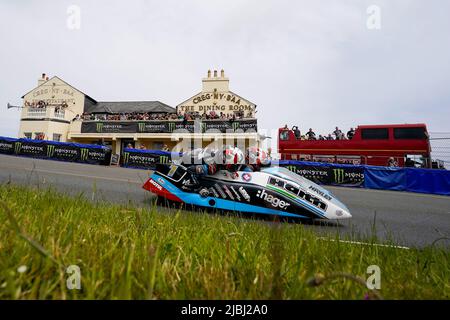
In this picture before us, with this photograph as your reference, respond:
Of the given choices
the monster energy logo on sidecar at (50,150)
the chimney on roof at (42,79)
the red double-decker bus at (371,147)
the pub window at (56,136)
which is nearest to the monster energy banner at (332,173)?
the red double-decker bus at (371,147)

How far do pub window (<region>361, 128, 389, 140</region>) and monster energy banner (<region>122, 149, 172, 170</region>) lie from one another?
13085mm

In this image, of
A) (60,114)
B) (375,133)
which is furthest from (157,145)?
(375,133)

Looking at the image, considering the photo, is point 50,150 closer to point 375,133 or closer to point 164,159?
point 164,159

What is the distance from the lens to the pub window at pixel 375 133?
14234mm

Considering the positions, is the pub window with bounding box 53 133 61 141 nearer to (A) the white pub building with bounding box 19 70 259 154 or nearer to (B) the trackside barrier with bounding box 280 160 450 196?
(A) the white pub building with bounding box 19 70 259 154

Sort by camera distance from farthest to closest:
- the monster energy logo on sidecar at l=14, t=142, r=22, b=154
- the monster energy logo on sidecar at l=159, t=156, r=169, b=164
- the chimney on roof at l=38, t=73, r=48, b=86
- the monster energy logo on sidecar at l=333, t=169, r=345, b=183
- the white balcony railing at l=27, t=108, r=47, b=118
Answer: the chimney on roof at l=38, t=73, r=48, b=86, the white balcony railing at l=27, t=108, r=47, b=118, the monster energy logo on sidecar at l=14, t=142, r=22, b=154, the monster energy logo on sidecar at l=159, t=156, r=169, b=164, the monster energy logo on sidecar at l=333, t=169, r=345, b=183

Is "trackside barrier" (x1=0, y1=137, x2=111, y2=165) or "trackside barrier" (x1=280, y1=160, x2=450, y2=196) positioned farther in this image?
"trackside barrier" (x1=0, y1=137, x2=111, y2=165)

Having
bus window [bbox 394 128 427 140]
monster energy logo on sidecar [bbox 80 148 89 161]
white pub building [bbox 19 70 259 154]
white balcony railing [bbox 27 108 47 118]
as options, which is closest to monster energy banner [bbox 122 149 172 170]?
monster energy logo on sidecar [bbox 80 148 89 161]

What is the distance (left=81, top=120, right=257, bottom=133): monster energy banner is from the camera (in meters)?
25.0

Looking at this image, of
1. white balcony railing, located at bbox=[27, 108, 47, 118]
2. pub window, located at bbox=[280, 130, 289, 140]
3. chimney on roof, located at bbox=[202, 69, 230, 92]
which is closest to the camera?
pub window, located at bbox=[280, 130, 289, 140]

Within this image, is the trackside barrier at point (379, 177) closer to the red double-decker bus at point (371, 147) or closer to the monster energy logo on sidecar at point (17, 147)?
the red double-decker bus at point (371, 147)

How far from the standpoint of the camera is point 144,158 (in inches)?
684

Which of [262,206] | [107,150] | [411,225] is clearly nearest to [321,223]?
[262,206]
